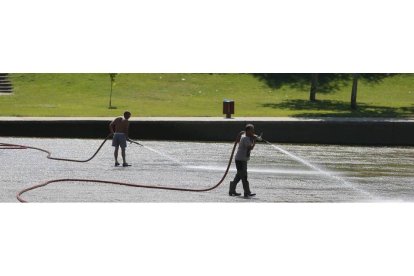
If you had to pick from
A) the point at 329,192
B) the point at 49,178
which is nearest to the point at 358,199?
the point at 329,192

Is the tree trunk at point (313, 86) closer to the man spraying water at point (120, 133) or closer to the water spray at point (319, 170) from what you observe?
the water spray at point (319, 170)

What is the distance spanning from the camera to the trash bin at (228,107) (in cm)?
2709

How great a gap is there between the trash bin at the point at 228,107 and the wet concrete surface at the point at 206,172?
0.81 m

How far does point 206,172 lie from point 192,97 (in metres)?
3.60

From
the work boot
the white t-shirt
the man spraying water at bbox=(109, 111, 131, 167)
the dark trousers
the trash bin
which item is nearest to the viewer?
the white t-shirt

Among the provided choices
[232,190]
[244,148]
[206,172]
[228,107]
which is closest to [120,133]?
[206,172]

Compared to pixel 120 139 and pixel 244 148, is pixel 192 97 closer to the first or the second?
pixel 120 139

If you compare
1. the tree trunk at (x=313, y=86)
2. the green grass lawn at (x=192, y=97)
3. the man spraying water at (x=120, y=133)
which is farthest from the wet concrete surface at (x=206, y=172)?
the tree trunk at (x=313, y=86)

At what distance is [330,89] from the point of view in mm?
28078

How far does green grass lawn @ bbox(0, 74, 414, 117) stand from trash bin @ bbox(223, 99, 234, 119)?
246 mm

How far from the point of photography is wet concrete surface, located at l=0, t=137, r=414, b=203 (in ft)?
67.7

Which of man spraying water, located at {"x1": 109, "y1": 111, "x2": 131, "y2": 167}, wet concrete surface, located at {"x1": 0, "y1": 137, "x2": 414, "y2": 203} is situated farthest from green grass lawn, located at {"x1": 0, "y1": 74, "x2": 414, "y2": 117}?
man spraying water, located at {"x1": 109, "y1": 111, "x2": 131, "y2": 167}

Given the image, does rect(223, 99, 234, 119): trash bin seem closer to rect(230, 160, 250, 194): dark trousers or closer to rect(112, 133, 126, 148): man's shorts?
rect(112, 133, 126, 148): man's shorts

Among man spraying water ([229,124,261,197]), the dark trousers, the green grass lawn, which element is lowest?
the dark trousers
